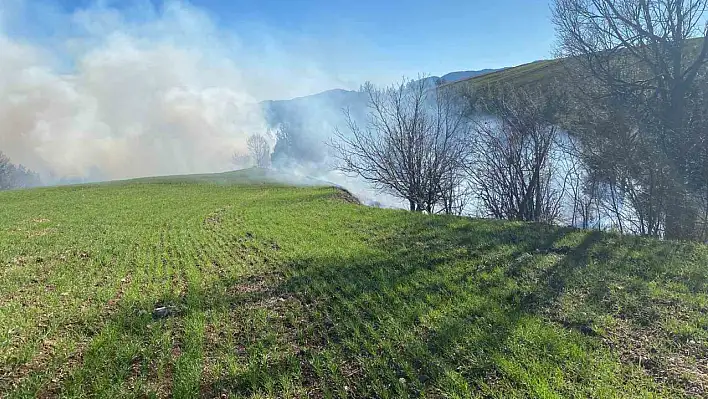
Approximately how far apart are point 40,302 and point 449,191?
20.8 meters

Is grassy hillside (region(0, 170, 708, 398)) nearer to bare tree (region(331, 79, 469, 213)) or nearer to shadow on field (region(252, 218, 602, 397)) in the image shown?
shadow on field (region(252, 218, 602, 397))

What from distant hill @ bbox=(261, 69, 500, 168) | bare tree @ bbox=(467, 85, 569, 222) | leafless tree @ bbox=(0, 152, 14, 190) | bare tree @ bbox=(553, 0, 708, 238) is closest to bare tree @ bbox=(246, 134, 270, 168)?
distant hill @ bbox=(261, 69, 500, 168)

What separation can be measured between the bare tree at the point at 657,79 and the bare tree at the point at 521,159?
787 cm

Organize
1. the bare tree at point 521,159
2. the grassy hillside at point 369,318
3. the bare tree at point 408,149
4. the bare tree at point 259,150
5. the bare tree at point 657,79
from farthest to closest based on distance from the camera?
the bare tree at point 259,150 < the bare tree at point 521,159 < the bare tree at point 408,149 < the bare tree at point 657,79 < the grassy hillside at point 369,318

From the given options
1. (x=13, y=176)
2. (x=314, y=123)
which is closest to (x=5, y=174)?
(x=13, y=176)

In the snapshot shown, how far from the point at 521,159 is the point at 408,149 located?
8292mm

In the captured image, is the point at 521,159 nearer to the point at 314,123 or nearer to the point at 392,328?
the point at 392,328

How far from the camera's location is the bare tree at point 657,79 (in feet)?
46.7

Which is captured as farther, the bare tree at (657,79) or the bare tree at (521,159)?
the bare tree at (521,159)

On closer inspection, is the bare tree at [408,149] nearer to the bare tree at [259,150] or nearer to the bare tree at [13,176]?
the bare tree at [259,150]

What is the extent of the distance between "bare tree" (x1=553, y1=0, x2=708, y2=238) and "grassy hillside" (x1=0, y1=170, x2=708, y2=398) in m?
8.90

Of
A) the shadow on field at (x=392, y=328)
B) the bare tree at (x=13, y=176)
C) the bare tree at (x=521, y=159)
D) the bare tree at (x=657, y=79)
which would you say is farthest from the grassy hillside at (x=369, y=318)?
the bare tree at (x=13, y=176)

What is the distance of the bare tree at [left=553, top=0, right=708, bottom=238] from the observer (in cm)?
1423

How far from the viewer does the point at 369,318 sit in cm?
557
